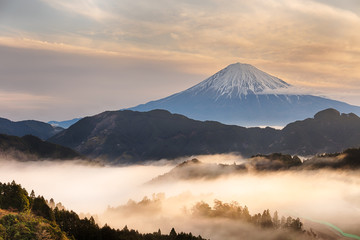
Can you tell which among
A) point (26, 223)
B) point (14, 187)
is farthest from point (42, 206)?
point (26, 223)

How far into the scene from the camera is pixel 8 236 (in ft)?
299

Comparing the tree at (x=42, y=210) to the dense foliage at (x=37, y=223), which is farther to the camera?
the tree at (x=42, y=210)

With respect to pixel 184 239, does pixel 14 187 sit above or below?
above

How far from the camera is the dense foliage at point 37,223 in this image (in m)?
94.6

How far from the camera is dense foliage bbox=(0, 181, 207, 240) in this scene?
94.6m

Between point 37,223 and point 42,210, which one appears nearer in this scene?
point 37,223

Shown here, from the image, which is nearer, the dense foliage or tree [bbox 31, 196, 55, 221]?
the dense foliage

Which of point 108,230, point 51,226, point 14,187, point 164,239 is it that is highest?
point 14,187

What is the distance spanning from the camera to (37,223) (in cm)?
10081

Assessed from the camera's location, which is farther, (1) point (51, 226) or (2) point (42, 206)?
(2) point (42, 206)

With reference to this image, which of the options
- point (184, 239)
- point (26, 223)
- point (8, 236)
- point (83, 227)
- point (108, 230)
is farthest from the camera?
point (184, 239)

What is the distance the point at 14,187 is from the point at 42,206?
41.3 ft

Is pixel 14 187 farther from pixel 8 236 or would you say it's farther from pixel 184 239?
pixel 184 239

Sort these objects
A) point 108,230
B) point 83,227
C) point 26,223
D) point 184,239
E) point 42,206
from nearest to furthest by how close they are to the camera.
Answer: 1. point 26,223
2. point 42,206
3. point 83,227
4. point 108,230
5. point 184,239
